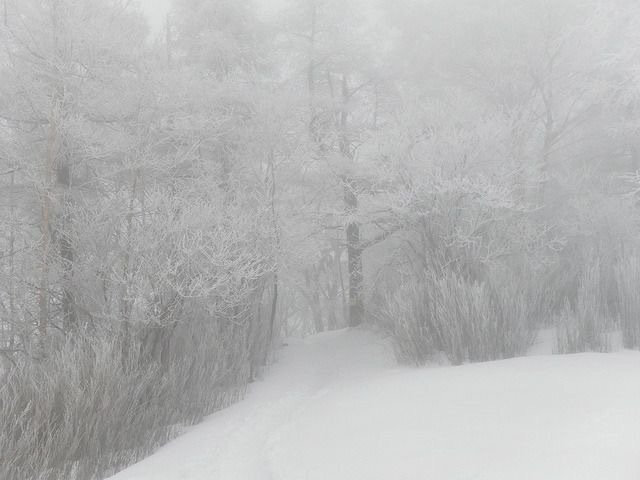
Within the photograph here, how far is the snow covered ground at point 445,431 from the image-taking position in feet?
12.3

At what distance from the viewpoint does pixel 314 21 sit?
50.9ft

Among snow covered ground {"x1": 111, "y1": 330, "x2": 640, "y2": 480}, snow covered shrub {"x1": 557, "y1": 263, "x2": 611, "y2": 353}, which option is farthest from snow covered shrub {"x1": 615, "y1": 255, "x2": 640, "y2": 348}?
snow covered ground {"x1": 111, "y1": 330, "x2": 640, "y2": 480}

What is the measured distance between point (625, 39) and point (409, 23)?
6837 mm

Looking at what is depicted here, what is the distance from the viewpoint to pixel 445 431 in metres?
4.57

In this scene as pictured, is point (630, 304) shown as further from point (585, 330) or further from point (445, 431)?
point (445, 431)

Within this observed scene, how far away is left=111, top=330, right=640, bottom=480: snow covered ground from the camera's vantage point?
3.76 metres

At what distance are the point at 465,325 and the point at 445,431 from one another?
11.2 ft

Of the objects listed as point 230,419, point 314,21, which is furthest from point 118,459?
point 314,21

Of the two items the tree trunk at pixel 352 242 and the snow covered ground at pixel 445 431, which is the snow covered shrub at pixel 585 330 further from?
the tree trunk at pixel 352 242

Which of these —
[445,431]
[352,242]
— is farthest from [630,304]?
[352,242]

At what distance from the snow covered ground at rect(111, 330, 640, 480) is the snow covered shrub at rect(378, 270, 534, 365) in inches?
39.7

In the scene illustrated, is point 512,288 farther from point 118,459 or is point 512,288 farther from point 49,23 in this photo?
point 49,23

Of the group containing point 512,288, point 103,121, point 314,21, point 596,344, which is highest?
point 314,21

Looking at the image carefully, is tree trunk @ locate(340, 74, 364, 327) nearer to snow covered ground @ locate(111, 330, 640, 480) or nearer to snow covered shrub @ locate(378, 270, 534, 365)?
snow covered shrub @ locate(378, 270, 534, 365)
